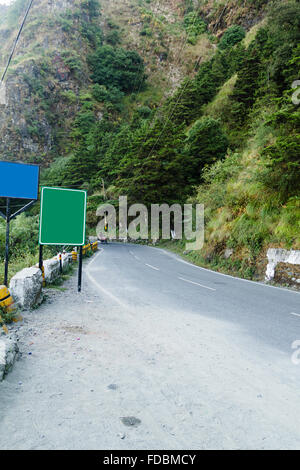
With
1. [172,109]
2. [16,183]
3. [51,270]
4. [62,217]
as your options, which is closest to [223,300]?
[62,217]

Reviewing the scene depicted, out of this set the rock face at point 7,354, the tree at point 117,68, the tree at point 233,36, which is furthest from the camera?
the tree at point 117,68

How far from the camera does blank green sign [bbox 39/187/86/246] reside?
8188 millimetres

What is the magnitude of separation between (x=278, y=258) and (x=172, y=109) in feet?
132

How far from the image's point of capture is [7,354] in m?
3.72

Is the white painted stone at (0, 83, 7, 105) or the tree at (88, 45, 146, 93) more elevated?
the tree at (88, 45, 146, 93)

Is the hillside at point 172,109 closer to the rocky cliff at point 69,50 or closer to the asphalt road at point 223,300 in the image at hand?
the rocky cliff at point 69,50

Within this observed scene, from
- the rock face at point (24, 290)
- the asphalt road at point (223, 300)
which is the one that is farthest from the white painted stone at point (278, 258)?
the rock face at point (24, 290)

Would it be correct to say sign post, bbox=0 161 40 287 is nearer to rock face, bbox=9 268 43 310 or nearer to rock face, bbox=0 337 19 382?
rock face, bbox=9 268 43 310

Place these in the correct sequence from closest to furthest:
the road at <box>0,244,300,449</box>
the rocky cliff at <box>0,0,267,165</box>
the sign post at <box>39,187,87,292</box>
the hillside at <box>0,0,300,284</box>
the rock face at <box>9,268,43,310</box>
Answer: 1. the road at <box>0,244,300,449</box>
2. the rock face at <box>9,268,43,310</box>
3. the sign post at <box>39,187,87,292</box>
4. the hillside at <box>0,0,300,284</box>
5. the rocky cliff at <box>0,0,267,165</box>

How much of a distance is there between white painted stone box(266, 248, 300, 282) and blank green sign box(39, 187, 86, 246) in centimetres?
787

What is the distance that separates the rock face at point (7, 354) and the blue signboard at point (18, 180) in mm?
4580

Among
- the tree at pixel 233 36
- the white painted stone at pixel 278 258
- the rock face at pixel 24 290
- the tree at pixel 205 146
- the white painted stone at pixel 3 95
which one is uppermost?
the tree at pixel 233 36

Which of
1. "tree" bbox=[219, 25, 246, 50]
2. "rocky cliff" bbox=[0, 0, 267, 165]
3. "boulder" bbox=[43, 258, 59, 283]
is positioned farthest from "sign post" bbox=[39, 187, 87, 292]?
"tree" bbox=[219, 25, 246, 50]

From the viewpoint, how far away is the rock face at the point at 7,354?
3.45m
